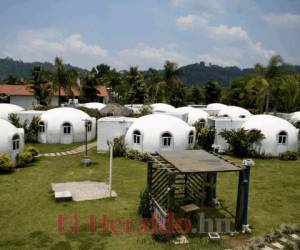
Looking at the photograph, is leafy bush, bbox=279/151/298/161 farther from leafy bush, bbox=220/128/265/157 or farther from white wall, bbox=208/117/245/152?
white wall, bbox=208/117/245/152

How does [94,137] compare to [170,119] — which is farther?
[94,137]

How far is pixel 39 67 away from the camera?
48.2 metres

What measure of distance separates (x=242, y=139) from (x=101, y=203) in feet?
48.5

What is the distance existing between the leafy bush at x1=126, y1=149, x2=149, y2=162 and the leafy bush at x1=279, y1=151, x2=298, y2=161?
11.3 metres

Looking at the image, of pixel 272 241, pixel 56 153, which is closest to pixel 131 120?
pixel 56 153

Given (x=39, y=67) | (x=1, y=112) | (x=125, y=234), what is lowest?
(x=125, y=234)

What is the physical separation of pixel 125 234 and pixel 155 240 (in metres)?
1.18

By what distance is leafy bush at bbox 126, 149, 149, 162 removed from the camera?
22.8 metres

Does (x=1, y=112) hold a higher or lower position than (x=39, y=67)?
lower

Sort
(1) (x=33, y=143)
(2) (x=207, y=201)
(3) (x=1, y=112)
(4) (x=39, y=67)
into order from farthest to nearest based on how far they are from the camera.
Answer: (4) (x=39, y=67) < (3) (x=1, y=112) < (1) (x=33, y=143) < (2) (x=207, y=201)

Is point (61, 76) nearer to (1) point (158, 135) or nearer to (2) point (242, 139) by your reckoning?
(1) point (158, 135)

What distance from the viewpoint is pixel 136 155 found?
75.7 feet

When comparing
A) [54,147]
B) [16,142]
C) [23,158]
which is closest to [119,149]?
[54,147]

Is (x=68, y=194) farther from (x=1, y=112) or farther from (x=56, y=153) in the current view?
(x=1, y=112)
